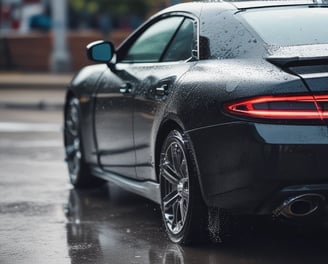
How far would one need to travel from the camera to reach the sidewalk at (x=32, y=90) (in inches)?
735

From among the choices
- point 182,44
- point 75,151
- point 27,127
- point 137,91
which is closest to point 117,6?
point 27,127

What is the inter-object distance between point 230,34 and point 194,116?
24.6 inches

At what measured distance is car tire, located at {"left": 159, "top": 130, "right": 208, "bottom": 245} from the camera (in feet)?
19.2

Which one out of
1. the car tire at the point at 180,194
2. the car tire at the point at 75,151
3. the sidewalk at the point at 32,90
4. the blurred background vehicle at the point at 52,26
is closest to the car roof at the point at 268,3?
the car tire at the point at 180,194

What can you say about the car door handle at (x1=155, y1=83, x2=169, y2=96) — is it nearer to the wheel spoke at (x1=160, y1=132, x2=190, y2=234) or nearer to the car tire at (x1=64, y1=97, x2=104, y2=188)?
the wheel spoke at (x1=160, y1=132, x2=190, y2=234)

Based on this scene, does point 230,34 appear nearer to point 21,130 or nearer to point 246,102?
point 246,102

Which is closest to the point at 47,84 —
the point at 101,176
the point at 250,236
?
the point at 101,176

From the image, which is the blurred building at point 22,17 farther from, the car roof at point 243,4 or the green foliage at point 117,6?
the car roof at point 243,4

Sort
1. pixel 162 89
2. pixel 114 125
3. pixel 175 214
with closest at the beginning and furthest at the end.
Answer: pixel 175 214, pixel 162 89, pixel 114 125

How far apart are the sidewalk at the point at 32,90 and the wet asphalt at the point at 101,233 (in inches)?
353

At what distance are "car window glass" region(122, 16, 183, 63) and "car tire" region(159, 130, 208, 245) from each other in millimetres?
1049

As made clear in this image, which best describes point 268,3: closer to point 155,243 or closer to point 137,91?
point 137,91

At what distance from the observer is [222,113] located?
5527mm

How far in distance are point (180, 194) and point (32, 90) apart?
1613 centimetres
